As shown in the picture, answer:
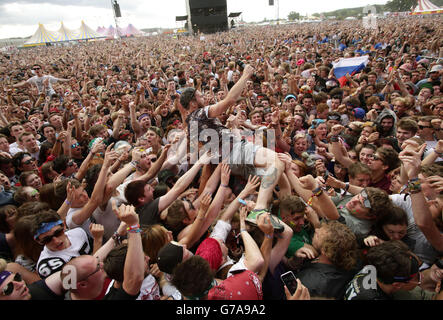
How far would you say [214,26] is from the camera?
35.8 meters

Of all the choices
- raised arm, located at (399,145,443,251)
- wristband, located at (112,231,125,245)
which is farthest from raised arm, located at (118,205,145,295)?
raised arm, located at (399,145,443,251)

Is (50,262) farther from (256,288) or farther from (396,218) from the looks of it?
(396,218)

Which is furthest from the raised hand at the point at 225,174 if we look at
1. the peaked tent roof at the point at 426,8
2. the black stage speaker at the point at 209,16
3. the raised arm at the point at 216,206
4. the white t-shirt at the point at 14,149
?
the peaked tent roof at the point at 426,8

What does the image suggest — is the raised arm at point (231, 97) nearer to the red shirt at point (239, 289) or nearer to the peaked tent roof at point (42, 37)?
the red shirt at point (239, 289)

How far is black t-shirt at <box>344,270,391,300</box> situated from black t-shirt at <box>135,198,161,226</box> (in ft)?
6.07

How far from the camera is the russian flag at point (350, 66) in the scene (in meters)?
9.23

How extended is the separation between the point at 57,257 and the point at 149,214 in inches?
33.8

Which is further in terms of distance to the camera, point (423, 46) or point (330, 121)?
point (423, 46)

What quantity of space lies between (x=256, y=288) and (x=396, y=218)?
1.44 meters

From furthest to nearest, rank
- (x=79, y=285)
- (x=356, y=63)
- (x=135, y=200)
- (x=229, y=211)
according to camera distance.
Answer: (x=356, y=63), (x=135, y=200), (x=229, y=211), (x=79, y=285)

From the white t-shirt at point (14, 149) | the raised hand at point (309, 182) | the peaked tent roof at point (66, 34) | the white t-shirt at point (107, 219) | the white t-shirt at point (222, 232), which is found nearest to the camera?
the white t-shirt at point (222, 232)

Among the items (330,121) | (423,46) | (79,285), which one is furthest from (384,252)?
(423,46)

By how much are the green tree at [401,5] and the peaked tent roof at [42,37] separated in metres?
67.0

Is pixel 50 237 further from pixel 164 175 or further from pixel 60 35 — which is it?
pixel 60 35
